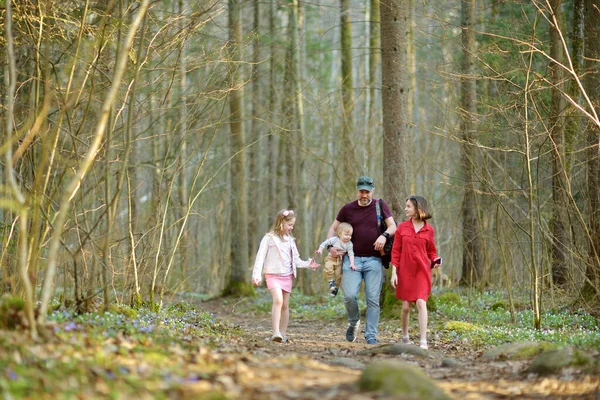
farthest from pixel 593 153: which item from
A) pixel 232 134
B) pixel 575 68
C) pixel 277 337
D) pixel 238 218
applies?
pixel 238 218

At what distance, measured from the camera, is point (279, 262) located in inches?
388

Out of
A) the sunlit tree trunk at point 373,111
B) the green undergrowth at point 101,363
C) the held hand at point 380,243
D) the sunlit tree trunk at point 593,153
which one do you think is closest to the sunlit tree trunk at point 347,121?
the sunlit tree trunk at point 373,111

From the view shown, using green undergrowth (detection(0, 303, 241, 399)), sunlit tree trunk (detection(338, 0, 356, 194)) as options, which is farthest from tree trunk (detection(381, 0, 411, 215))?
green undergrowth (detection(0, 303, 241, 399))

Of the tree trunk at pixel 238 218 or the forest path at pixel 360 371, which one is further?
the tree trunk at pixel 238 218

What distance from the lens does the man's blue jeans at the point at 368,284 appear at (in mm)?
9828

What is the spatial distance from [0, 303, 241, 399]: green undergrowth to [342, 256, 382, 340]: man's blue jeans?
2.95 metres

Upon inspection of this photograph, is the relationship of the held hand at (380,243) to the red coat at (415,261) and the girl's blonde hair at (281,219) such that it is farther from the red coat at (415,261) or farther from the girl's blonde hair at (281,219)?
the girl's blonde hair at (281,219)

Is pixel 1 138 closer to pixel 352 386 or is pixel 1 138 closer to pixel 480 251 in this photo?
pixel 352 386

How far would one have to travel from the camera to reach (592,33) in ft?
42.8

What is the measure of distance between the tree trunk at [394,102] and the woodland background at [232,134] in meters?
0.03

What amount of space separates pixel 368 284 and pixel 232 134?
8060 millimetres

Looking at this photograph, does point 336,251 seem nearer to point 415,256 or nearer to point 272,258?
point 272,258

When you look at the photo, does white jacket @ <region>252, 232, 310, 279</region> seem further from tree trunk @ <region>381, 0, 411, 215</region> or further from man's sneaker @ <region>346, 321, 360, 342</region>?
tree trunk @ <region>381, 0, 411, 215</region>

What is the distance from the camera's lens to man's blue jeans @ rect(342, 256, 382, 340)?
9.83m
